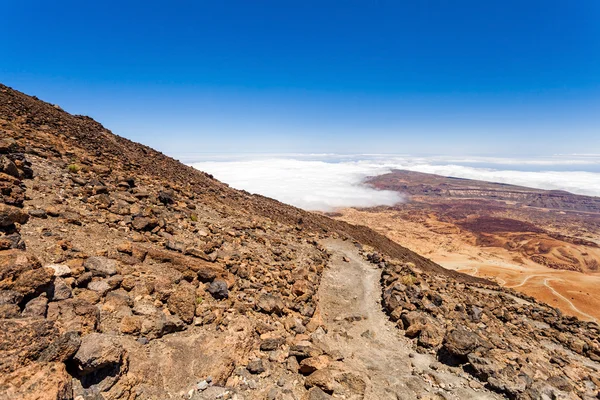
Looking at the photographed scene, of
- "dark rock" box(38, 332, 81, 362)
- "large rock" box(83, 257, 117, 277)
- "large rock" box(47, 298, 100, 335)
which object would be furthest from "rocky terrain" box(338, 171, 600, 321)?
"dark rock" box(38, 332, 81, 362)

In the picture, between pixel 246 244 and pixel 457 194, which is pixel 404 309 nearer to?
pixel 246 244

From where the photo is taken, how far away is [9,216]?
21.1 ft

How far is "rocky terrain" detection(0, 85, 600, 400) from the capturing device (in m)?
4.80

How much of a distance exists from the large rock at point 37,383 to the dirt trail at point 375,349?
20.0 ft

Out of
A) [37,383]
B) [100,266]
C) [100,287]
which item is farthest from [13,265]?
[37,383]

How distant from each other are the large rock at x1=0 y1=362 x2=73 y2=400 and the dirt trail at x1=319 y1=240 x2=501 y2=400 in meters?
6.09

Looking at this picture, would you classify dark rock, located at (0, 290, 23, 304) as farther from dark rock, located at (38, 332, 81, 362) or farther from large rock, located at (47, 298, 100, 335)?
dark rock, located at (38, 332, 81, 362)

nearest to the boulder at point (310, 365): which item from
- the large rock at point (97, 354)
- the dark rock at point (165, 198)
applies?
the large rock at point (97, 354)

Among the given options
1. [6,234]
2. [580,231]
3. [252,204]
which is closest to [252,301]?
[6,234]

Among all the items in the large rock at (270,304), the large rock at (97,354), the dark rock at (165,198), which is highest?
the dark rock at (165,198)

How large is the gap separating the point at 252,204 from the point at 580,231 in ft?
372

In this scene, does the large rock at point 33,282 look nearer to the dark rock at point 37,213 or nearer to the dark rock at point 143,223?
the dark rock at point 37,213

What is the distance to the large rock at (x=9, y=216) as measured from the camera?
20.6ft

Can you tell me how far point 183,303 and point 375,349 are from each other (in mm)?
6443
